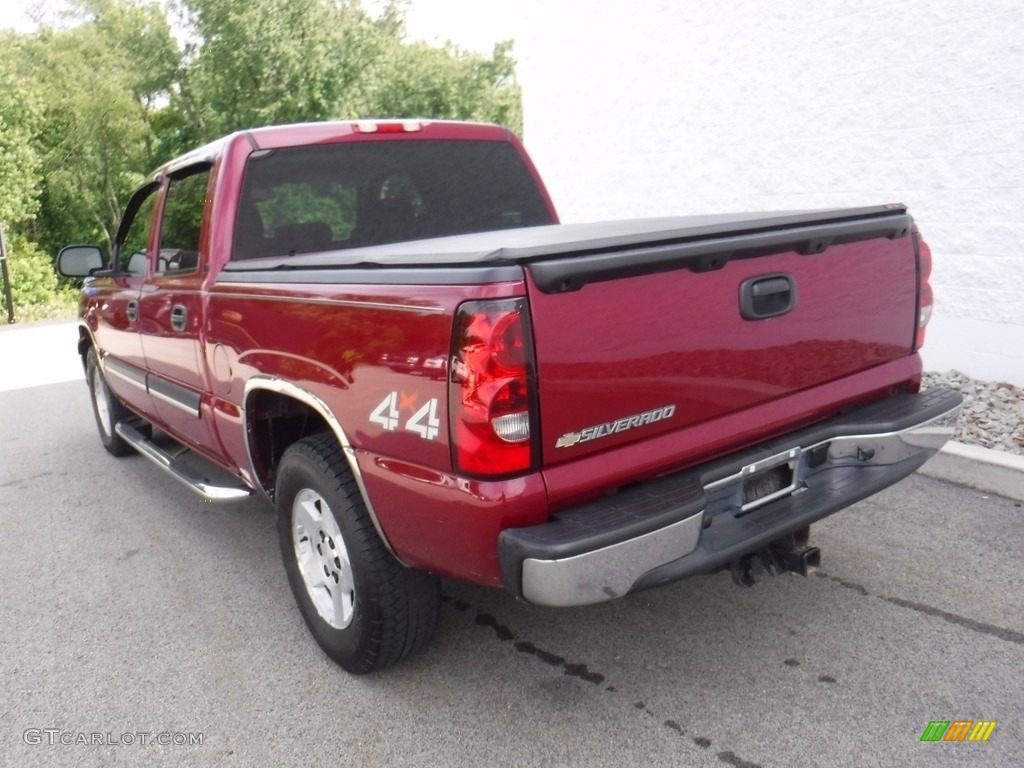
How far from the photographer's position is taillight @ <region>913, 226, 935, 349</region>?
129 inches

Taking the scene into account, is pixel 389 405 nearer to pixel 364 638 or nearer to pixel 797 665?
pixel 364 638

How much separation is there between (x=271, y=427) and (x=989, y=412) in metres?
4.54

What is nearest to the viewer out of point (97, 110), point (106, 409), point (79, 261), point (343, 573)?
point (343, 573)

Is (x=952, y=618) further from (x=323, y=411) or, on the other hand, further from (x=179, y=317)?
(x=179, y=317)


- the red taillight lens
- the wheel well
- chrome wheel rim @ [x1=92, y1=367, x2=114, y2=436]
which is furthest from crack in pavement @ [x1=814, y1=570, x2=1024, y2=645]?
chrome wheel rim @ [x1=92, y1=367, x2=114, y2=436]

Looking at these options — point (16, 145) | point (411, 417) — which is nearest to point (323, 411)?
point (411, 417)

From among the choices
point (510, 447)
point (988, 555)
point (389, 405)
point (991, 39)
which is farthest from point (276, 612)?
point (991, 39)

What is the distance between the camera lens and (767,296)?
9.11ft

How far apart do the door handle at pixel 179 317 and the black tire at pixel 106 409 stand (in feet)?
7.12

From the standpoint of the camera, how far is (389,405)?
2.57 metres

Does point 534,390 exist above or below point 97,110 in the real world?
below

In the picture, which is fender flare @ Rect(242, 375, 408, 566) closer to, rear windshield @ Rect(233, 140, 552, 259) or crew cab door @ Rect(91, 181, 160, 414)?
rear windshield @ Rect(233, 140, 552, 259)

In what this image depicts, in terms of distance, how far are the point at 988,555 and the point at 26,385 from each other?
10225mm

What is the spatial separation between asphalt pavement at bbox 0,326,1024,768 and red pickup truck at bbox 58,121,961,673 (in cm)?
30
